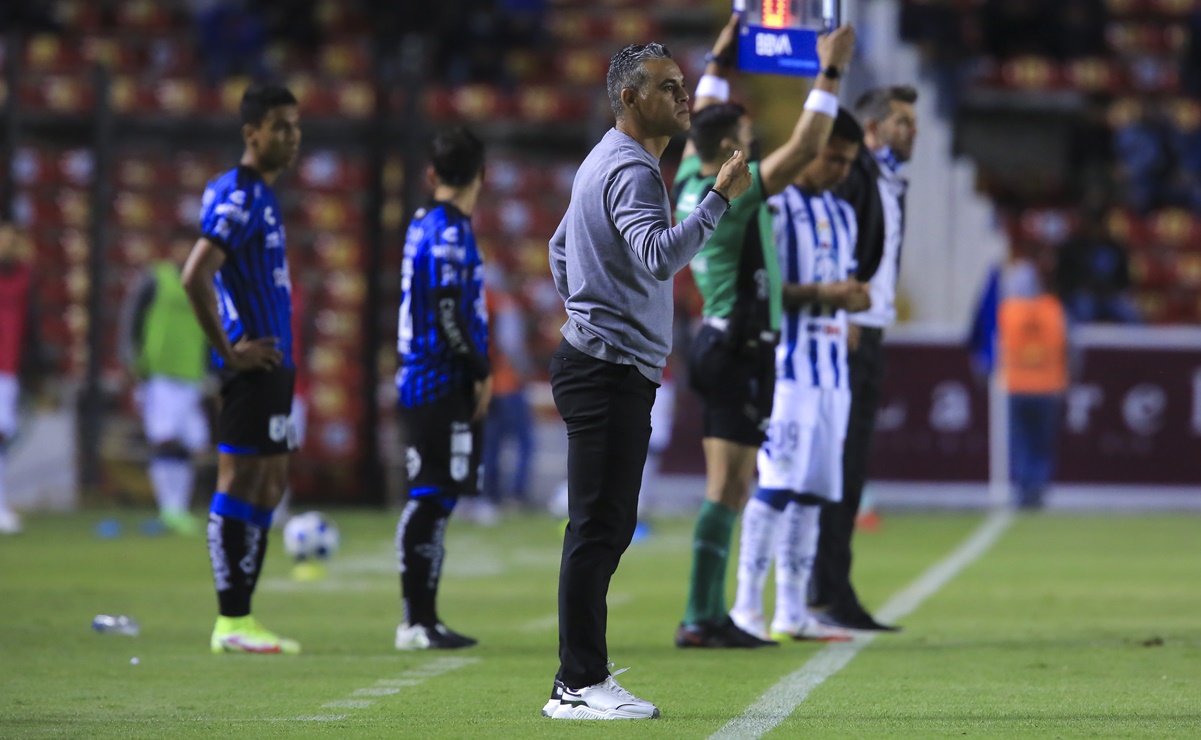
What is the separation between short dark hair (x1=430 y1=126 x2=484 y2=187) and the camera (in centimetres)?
752

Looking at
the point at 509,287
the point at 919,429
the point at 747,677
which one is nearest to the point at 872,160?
the point at 747,677

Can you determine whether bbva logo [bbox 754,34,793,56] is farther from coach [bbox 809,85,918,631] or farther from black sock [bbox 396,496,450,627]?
black sock [bbox 396,496,450,627]

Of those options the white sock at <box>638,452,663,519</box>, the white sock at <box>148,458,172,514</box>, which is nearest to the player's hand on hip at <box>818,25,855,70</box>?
the white sock at <box>148,458,172,514</box>

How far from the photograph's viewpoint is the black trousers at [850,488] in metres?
8.30

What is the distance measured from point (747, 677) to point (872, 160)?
9.34 feet

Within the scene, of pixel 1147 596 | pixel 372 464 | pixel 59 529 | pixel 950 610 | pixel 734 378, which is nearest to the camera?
pixel 734 378

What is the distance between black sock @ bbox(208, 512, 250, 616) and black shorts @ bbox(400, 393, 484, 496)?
716 mm

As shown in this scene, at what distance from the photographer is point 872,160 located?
8.31m

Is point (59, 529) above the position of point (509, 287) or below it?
below

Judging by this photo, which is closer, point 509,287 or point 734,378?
point 734,378

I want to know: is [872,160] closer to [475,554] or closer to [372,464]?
[475,554]

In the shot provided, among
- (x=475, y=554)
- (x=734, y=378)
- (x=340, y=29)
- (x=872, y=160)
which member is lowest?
(x=475, y=554)

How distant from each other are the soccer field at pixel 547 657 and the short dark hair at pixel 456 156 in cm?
193

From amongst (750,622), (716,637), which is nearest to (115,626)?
(716,637)
